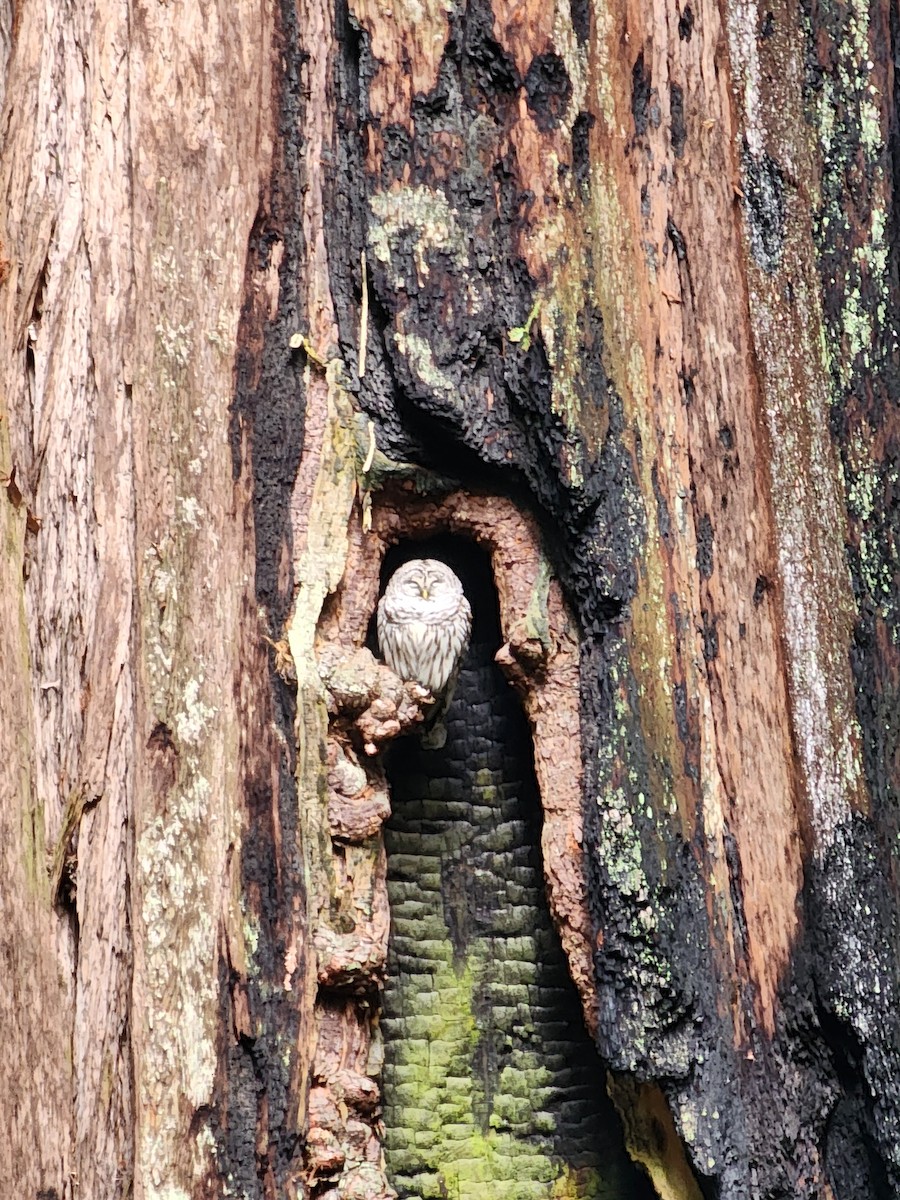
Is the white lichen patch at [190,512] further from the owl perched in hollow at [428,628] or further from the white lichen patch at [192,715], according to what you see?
the owl perched in hollow at [428,628]

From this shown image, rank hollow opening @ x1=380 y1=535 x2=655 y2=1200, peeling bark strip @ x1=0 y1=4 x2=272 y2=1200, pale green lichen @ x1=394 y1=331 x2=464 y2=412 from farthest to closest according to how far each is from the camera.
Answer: hollow opening @ x1=380 y1=535 x2=655 y2=1200 < pale green lichen @ x1=394 y1=331 x2=464 y2=412 < peeling bark strip @ x1=0 y1=4 x2=272 y2=1200

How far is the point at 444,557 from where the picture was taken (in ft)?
8.32

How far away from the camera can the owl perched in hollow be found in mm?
2365

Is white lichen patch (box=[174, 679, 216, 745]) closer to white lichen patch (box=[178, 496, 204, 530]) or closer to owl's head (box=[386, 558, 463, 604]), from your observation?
white lichen patch (box=[178, 496, 204, 530])

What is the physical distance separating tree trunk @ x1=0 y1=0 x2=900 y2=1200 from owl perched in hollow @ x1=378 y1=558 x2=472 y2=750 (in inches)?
2.1

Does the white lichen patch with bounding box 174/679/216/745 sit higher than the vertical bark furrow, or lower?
higher

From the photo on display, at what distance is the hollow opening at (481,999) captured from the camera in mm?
2467

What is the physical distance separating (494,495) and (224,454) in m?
0.42

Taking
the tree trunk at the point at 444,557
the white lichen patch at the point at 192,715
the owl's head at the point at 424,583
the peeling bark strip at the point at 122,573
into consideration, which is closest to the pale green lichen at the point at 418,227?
the tree trunk at the point at 444,557

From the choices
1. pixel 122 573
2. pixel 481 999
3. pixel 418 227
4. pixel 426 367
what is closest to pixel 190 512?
pixel 122 573

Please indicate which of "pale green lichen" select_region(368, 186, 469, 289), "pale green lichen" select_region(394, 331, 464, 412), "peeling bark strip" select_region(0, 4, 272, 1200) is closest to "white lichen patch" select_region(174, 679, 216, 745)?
"peeling bark strip" select_region(0, 4, 272, 1200)

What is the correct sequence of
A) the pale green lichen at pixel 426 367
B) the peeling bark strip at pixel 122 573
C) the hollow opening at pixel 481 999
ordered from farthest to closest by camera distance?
the hollow opening at pixel 481 999 < the pale green lichen at pixel 426 367 < the peeling bark strip at pixel 122 573

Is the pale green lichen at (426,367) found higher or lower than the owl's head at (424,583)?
higher

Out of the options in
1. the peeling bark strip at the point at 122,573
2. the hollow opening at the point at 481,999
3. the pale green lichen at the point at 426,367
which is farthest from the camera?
the hollow opening at the point at 481,999
